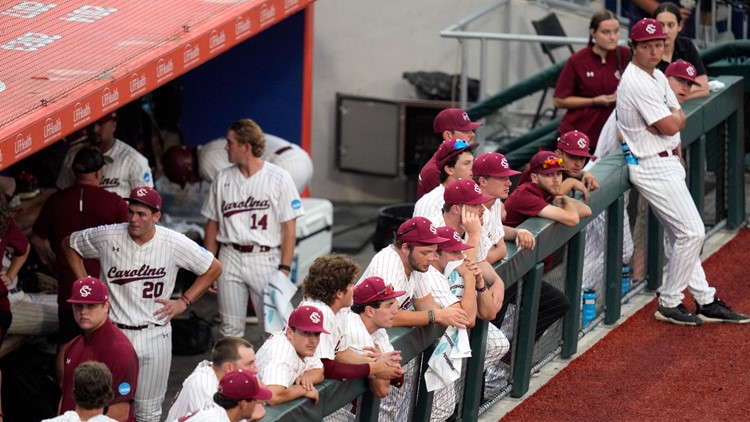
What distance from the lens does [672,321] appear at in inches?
306

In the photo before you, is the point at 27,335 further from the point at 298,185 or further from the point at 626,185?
the point at 626,185

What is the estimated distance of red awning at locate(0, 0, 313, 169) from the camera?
A: 6.43 m

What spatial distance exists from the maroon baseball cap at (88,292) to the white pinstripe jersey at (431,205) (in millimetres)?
1531

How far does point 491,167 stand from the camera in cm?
624

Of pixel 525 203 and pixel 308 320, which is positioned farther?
pixel 525 203

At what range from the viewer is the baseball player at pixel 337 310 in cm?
518

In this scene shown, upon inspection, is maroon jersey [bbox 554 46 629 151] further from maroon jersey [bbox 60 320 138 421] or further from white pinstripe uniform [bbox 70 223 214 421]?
maroon jersey [bbox 60 320 138 421]

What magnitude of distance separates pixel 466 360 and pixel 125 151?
2.91m

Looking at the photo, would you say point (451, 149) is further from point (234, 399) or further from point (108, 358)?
point (234, 399)

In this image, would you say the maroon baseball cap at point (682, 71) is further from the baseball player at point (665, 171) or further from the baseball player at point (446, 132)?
the baseball player at point (446, 132)

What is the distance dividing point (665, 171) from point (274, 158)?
3275 millimetres

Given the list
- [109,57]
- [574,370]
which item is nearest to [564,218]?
[574,370]

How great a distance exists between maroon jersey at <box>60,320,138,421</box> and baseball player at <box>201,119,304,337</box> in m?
2.01

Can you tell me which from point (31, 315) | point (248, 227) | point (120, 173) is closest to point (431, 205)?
point (248, 227)
